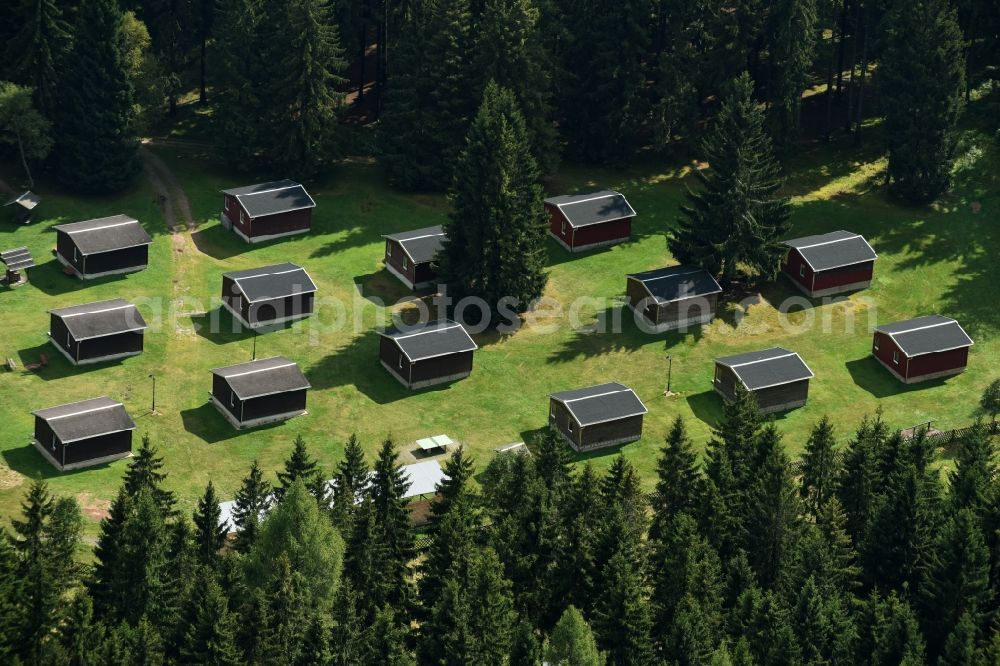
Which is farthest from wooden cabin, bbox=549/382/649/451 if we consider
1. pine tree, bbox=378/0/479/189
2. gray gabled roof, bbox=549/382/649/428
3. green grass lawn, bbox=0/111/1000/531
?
pine tree, bbox=378/0/479/189

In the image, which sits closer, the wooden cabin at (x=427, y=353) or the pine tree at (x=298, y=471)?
the pine tree at (x=298, y=471)

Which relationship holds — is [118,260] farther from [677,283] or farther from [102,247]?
[677,283]

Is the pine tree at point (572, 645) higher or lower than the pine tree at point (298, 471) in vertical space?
higher

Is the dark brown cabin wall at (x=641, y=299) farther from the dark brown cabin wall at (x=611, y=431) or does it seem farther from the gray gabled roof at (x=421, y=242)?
the gray gabled roof at (x=421, y=242)

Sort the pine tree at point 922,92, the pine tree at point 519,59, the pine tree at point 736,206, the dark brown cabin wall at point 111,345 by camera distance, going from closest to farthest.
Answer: the dark brown cabin wall at point 111,345 → the pine tree at point 736,206 → the pine tree at point 922,92 → the pine tree at point 519,59

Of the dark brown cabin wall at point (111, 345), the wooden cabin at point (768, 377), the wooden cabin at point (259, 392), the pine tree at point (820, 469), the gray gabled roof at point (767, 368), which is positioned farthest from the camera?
the wooden cabin at point (768, 377)

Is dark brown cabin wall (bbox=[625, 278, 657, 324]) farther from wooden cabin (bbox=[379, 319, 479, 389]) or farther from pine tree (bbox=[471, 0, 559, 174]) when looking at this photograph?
pine tree (bbox=[471, 0, 559, 174])

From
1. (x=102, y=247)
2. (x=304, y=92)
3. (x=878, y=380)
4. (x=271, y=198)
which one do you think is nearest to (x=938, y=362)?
(x=878, y=380)

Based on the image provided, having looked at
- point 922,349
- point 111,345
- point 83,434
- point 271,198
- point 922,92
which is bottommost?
point 922,349

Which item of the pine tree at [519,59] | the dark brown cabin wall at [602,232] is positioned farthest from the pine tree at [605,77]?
the dark brown cabin wall at [602,232]
